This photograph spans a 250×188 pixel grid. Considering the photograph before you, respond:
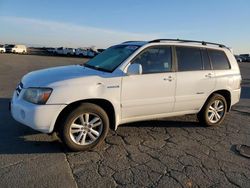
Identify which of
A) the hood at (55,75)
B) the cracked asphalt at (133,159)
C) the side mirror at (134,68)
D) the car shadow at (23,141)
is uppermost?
the side mirror at (134,68)

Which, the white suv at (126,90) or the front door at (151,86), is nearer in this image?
the white suv at (126,90)

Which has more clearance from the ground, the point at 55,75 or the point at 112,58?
the point at 112,58

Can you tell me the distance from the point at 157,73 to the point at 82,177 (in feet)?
8.25

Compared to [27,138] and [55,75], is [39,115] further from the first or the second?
[27,138]

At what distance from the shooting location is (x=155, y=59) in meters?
5.79

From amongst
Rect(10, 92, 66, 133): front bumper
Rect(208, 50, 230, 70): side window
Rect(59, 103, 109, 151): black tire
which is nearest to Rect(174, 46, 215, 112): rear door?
Rect(208, 50, 230, 70): side window

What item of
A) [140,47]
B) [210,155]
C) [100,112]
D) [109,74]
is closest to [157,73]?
[140,47]

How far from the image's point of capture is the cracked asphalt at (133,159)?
4016 millimetres

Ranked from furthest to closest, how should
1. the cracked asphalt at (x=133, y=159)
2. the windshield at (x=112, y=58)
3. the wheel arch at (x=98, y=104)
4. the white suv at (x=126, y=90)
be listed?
the windshield at (x=112, y=58) < the wheel arch at (x=98, y=104) < the white suv at (x=126, y=90) < the cracked asphalt at (x=133, y=159)

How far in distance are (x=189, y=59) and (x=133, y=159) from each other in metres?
2.66

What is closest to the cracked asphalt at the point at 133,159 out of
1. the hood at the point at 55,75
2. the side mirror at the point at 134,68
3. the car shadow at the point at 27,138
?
the car shadow at the point at 27,138

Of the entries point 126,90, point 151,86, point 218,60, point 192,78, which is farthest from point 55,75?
point 218,60

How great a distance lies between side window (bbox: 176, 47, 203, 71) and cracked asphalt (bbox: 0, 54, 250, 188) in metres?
1.34

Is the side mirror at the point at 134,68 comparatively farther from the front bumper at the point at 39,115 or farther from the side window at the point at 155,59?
the front bumper at the point at 39,115
